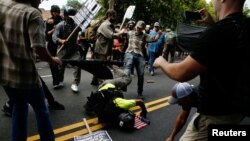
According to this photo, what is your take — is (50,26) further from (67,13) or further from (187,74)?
(187,74)

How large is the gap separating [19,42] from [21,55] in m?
0.14

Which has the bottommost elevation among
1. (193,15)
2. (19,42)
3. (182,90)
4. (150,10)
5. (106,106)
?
(150,10)

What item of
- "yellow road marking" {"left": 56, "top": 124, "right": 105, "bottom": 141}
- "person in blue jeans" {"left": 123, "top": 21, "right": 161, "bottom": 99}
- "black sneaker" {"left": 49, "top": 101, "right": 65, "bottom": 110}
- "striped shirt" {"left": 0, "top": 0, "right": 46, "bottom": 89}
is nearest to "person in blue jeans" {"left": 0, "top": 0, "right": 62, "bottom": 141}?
"striped shirt" {"left": 0, "top": 0, "right": 46, "bottom": 89}

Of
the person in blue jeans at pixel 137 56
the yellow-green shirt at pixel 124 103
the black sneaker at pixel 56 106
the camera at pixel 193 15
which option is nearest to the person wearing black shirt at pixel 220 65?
the camera at pixel 193 15

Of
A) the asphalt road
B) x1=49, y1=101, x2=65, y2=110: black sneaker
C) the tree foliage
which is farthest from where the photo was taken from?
A: the tree foliage

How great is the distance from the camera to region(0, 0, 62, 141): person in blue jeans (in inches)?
131

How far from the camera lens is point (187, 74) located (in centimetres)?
208

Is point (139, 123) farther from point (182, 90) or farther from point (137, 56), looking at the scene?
point (137, 56)

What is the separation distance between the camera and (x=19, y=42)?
3.39 metres

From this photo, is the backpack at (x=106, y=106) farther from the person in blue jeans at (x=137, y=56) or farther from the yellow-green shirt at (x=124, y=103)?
the person in blue jeans at (x=137, y=56)

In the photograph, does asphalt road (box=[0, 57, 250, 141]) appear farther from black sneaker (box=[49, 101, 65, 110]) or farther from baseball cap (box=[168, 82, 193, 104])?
baseball cap (box=[168, 82, 193, 104])

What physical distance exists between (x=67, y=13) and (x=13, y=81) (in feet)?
14.3

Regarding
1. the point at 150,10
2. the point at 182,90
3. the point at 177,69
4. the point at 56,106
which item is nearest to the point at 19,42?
the point at 182,90

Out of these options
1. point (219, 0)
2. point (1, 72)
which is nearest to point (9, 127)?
point (1, 72)
